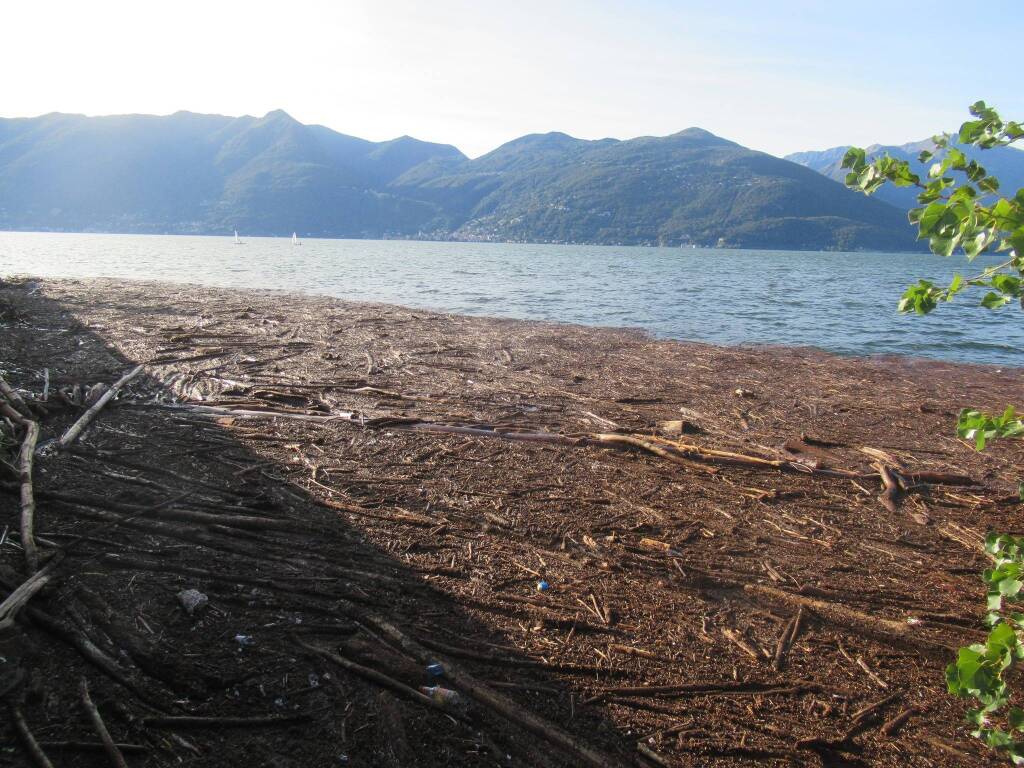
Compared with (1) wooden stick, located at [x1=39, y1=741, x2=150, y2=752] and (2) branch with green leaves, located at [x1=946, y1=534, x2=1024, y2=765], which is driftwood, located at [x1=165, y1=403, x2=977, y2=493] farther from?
(1) wooden stick, located at [x1=39, y1=741, x2=150, y2=752]

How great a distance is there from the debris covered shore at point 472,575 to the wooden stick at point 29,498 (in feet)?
0.08

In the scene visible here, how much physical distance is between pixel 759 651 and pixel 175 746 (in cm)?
327

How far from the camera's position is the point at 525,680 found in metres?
3.36

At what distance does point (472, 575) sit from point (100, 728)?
2.34 meters

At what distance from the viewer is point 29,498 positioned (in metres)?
4.51

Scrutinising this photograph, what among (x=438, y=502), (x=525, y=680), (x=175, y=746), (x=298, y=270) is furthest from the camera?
(x=298, y=270)

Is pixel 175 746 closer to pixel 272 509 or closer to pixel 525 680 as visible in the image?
pixel 525 680

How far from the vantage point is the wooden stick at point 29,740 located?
245cm

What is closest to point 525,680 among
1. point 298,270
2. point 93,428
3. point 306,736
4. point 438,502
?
point 306,736

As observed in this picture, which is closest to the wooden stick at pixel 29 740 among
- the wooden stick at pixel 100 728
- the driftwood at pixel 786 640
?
the wooden stick at pixel 100 728

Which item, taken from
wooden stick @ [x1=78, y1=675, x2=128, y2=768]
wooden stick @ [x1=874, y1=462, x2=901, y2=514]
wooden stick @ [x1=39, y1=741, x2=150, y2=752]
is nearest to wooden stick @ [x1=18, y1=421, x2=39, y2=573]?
wooden stick @ [x1=78, y1=675, x2=128, y2=768]

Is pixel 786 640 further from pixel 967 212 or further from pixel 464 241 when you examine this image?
pixel 464 241

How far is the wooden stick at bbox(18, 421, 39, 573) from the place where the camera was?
151 inches

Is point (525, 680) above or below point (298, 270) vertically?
below
